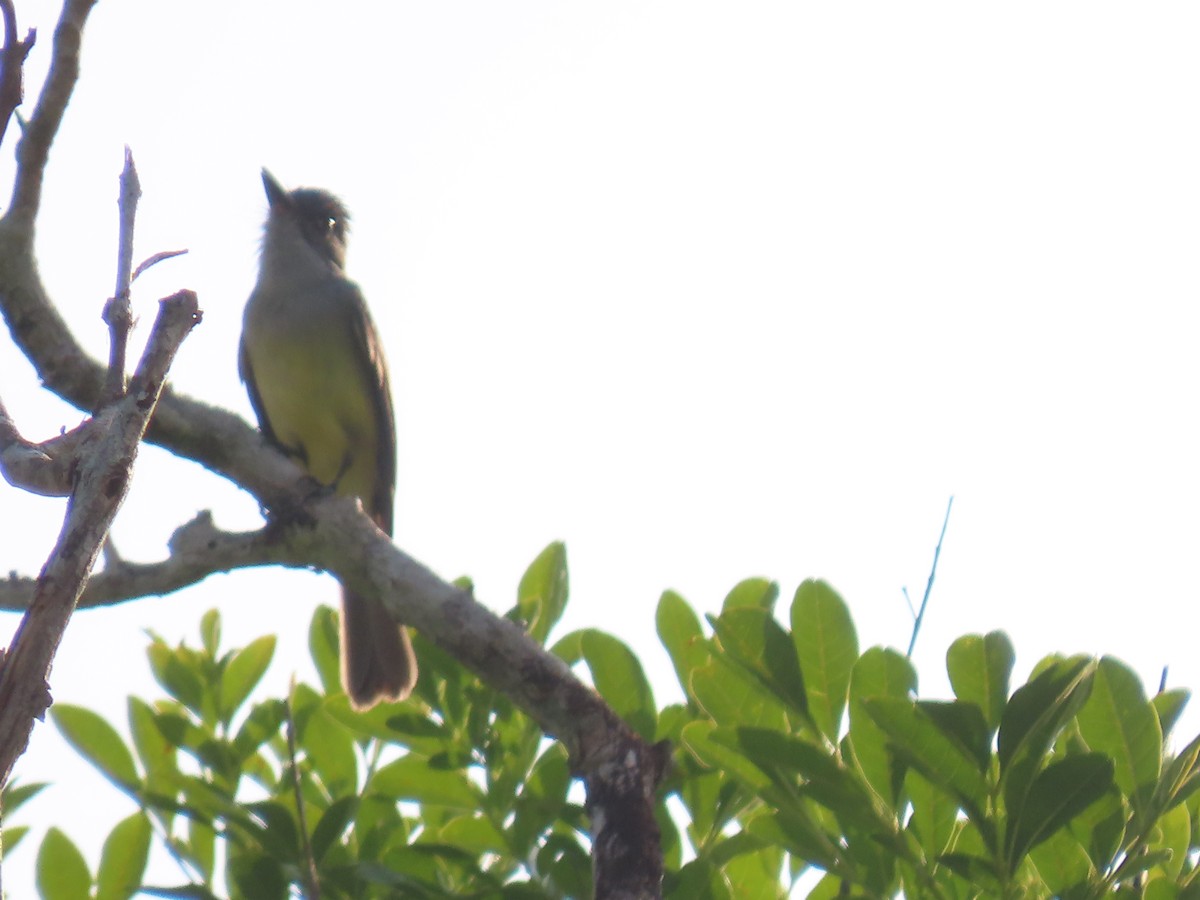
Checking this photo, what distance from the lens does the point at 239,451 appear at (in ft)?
11.7

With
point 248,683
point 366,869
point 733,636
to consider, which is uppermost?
point 248,683

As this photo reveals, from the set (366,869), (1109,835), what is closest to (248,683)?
(366,869)

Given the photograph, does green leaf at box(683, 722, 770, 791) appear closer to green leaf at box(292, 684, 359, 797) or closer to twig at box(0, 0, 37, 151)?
green leaf at box(292, 684, 359, 797)

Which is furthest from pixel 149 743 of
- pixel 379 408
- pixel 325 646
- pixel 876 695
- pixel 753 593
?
pixel 379 408

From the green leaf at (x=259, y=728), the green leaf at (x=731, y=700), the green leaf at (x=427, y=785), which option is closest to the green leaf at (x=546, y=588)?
the green leaf at (x=427, y=785)

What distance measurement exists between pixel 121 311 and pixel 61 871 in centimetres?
148

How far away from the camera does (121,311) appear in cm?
197

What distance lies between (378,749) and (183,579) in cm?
67

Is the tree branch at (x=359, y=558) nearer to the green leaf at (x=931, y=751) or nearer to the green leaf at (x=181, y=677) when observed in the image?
the green leaf at (x=181, y=677)

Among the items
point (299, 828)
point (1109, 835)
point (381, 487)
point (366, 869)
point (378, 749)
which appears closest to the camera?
point (1109, 835)

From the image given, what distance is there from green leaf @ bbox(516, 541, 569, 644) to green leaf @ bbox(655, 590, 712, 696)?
0.50 m

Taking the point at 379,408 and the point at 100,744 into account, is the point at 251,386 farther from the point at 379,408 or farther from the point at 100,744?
the point at 100,744

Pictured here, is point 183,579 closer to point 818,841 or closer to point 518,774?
point 518,774

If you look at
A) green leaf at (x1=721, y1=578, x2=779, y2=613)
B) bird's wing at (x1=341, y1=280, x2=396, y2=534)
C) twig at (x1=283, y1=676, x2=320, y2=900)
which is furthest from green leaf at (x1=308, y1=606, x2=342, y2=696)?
bird's wing at (x1=341, y1=280, x2=396, y2=534)
